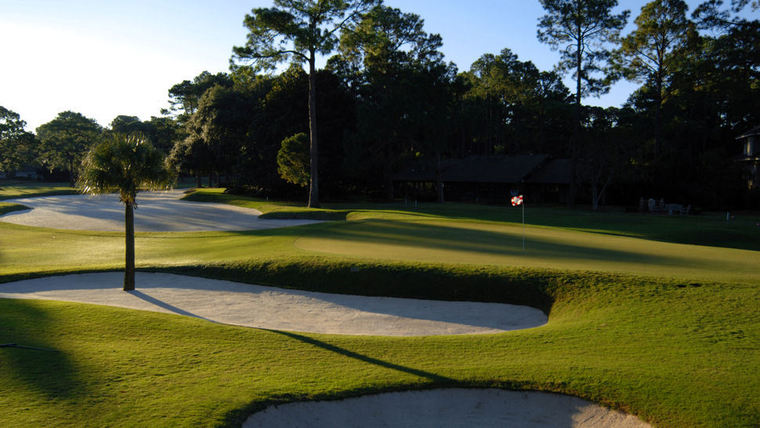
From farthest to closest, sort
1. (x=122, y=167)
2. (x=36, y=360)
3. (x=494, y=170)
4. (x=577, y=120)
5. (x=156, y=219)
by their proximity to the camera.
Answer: (x=494, y=170), (x=577, y=120), (x=156, y=219), (x=122, y=167), (x=36, y=360)

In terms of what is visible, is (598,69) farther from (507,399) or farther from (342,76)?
(507,399)

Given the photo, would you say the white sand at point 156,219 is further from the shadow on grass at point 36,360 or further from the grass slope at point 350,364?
the grass slope at point 350,364

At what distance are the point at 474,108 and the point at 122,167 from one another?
2195 inches

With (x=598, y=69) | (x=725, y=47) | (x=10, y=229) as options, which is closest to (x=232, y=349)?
(x=10, y=229)

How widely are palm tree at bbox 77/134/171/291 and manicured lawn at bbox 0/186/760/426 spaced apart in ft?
12.0

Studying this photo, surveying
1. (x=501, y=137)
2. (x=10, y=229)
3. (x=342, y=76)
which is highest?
(x=342, y=76)

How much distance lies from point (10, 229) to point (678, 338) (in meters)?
37.7

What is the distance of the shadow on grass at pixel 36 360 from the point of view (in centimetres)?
611

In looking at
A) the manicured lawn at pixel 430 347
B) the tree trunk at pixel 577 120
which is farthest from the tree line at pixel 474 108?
the manicured lawn at pixel 430 347

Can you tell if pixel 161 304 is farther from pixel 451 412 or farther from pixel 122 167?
pixel 451 412

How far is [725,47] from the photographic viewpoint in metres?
45.0

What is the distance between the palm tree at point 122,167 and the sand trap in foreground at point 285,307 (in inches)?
119

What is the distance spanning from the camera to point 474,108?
63750mm

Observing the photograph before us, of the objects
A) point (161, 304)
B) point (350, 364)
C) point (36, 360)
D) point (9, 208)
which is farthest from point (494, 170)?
point (36, 360)
